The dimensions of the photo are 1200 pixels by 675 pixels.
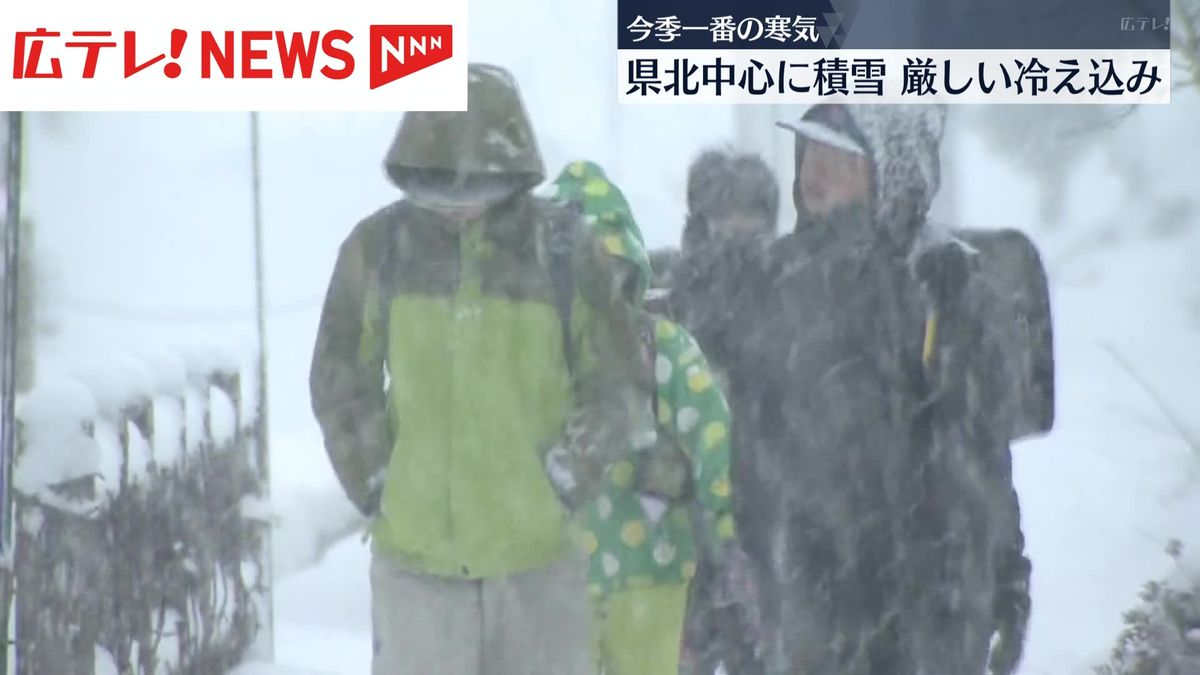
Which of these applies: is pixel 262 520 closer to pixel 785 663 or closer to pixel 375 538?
pixel 375 538

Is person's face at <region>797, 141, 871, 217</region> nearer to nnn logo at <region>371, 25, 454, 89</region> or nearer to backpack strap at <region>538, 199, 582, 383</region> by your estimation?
backpack strap at <region>538, 199, 582, 383</region>

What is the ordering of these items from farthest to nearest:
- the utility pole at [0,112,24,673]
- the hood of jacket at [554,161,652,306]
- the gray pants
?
1. the utility pole at [0,112,24,673]
2. the hood of jacket at [554,161,652,306]
3. the gray pants

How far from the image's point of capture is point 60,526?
8.54 ft

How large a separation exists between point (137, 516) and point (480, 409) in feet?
2.36

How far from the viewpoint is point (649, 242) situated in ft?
8.21

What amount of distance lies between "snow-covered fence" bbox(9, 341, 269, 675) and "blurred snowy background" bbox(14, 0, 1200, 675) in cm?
6

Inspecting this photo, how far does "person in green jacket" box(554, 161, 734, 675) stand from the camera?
7.91 ft

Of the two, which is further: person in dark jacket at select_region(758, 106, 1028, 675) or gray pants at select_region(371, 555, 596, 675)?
person in dark jacket at select_region(758, 106, 1028, 675)

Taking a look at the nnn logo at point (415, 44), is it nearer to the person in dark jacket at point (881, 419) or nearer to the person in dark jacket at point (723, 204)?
the person in dark jacket at point (723, 204)

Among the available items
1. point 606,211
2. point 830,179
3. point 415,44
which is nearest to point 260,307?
point 415,44

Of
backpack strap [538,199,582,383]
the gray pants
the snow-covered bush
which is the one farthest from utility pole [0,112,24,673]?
the snow-covered bush

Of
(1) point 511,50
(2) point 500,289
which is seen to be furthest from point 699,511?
(1) point 511,50

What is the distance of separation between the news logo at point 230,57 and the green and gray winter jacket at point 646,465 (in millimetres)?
312

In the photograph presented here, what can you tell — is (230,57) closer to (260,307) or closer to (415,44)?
(415,44)
